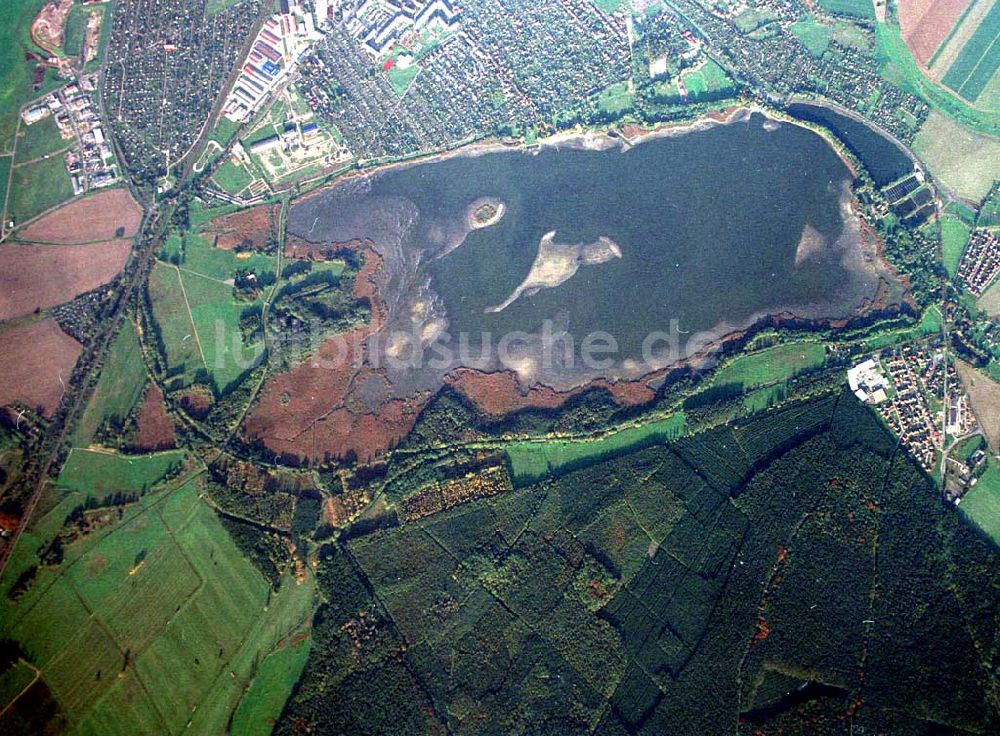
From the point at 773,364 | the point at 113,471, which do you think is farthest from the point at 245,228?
the point at 773,364

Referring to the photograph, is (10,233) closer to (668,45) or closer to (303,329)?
(303,329)

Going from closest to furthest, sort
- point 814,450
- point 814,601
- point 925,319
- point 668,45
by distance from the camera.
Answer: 1. point 814,601
2. point 814,450
3. point 925,319
4. point 668,45

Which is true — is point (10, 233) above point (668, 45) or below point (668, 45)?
below

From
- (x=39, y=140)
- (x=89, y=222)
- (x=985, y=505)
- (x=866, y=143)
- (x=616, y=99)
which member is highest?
(x=866, y=143)

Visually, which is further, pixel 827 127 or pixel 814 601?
pixel 827 127

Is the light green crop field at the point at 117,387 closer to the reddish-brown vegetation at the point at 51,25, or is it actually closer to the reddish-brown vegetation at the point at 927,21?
the reddish-brown vegetation at the point at 51,25

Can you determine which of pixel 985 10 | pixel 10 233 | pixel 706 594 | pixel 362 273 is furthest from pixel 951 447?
pixel 10 233

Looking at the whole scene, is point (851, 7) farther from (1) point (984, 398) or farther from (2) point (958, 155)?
(1) point (984, 398)

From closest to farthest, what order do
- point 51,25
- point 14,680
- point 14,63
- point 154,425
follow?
1. point 14,680
2. point 154,425
3. point 14,63
4. point 51,25
